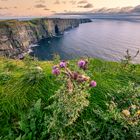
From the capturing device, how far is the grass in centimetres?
566

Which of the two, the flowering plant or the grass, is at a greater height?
the flowering plant

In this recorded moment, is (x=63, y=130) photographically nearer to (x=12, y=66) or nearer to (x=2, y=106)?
(x=2, y=106)

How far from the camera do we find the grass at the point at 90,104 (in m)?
5.66

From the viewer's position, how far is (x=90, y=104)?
6727 mm

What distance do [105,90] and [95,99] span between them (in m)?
0.48

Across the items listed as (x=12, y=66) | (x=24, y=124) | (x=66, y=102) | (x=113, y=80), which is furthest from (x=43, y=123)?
(x=12, y=66)

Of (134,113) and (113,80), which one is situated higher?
(134,113)

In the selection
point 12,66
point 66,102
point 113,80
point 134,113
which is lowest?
point 12,66

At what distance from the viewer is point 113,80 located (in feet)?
26.6

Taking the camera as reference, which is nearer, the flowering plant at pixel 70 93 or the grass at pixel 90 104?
the flowering plant at pixel 70 93

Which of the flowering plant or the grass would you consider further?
the grass

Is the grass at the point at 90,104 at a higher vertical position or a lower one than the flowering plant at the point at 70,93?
lower

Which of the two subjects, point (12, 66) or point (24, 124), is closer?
point (24, 124)

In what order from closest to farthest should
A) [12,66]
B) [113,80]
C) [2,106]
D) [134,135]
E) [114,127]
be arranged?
[134,135] < [114,127] < [2,106] < [113,80] < [12,66]
